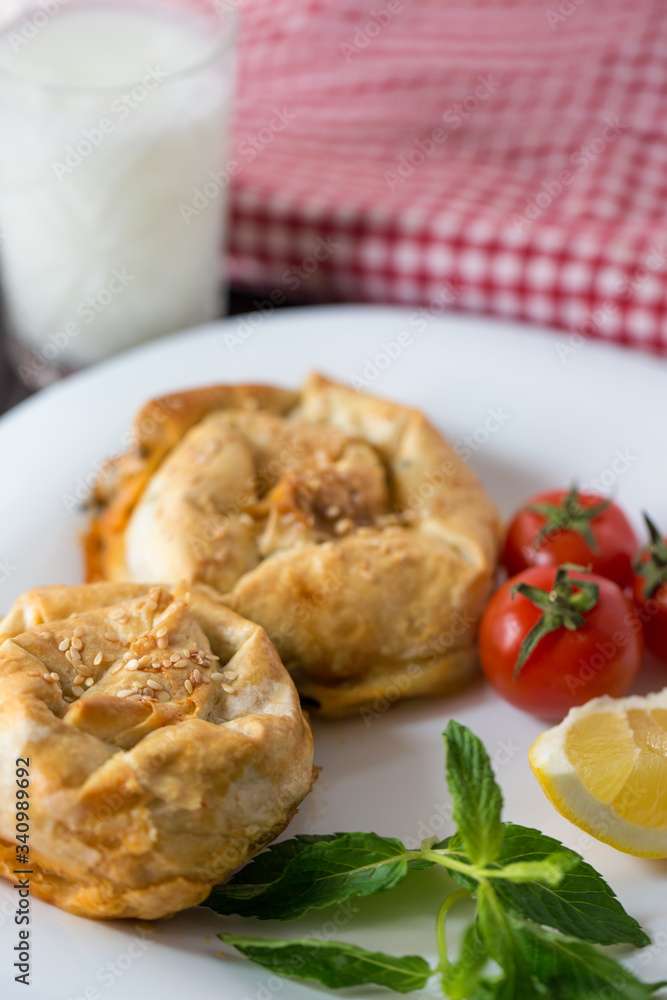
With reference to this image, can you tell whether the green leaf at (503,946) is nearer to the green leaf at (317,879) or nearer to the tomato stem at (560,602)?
the green leaf at (317,879)

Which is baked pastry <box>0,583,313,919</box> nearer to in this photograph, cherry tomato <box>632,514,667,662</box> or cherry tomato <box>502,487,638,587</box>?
cherry tomato <box>502,487,638,587</box>

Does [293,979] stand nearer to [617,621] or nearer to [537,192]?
[617,621]

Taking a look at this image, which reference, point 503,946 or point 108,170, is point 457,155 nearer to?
point 108,170

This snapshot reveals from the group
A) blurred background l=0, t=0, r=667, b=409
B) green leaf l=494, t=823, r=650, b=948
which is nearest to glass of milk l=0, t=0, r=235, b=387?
blurred background l=0, t=0, r=667, b=409

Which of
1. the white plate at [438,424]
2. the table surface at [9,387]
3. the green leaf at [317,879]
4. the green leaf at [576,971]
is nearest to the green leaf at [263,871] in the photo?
the green leaf at [317,879]

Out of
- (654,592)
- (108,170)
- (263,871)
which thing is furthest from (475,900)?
(108,170)

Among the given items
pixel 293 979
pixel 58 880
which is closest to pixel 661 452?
pixel 293 979
